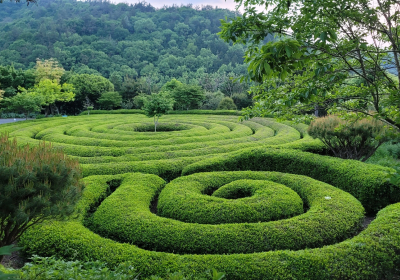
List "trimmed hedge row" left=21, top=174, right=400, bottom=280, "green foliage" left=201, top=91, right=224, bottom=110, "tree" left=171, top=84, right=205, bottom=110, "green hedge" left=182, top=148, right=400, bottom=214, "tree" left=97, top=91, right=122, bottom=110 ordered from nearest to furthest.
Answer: "trimmed hedge row" left=21, top=174, right=400, bottom=280 → "green hedge" left=182, top=148, right=400, bottom=214 → "tree" left=171, top=84, right=205, bottom=110 → "tree" left=97, top=91, right=122, bottom=110 → "green foliage" left=201, top=91, right=224, bottom=110

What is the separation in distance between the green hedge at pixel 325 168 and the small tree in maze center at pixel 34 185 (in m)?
6.29

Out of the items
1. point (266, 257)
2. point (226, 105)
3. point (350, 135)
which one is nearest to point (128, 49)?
point (226, 105)

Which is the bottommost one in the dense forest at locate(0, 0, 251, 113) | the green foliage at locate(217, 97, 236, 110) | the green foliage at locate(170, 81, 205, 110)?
the green foliage at locate(217, 97, 236, 110)

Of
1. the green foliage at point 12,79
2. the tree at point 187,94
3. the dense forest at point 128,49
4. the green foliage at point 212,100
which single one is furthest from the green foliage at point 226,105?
the green foliage at point 12,79

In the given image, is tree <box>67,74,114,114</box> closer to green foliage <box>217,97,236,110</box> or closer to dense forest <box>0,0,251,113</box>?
dense forest <box>0,0,251,113</box>

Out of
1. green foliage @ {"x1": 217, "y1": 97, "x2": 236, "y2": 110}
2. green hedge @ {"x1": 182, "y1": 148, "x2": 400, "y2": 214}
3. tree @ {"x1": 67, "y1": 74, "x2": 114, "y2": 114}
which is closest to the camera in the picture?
green hedge @ {"x1": 182, "y1": 148, "x2": 400, "y2": 214}

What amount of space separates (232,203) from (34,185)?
5053mm

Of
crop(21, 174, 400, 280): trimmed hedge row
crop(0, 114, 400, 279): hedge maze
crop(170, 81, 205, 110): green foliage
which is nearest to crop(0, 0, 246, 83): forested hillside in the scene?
crop(170, 81, 205, 110): green foliage

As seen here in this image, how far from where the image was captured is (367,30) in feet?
14.8

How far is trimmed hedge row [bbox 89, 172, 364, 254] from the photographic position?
6.03 meters

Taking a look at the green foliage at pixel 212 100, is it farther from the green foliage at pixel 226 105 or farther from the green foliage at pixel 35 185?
the green foliage at pixel 35 185

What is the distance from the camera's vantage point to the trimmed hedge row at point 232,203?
286 inches

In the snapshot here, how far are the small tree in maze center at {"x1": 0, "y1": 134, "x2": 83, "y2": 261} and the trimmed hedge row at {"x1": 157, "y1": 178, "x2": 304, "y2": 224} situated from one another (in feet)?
10.5

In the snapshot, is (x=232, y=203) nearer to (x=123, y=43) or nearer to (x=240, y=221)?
(x=240, y=221)
